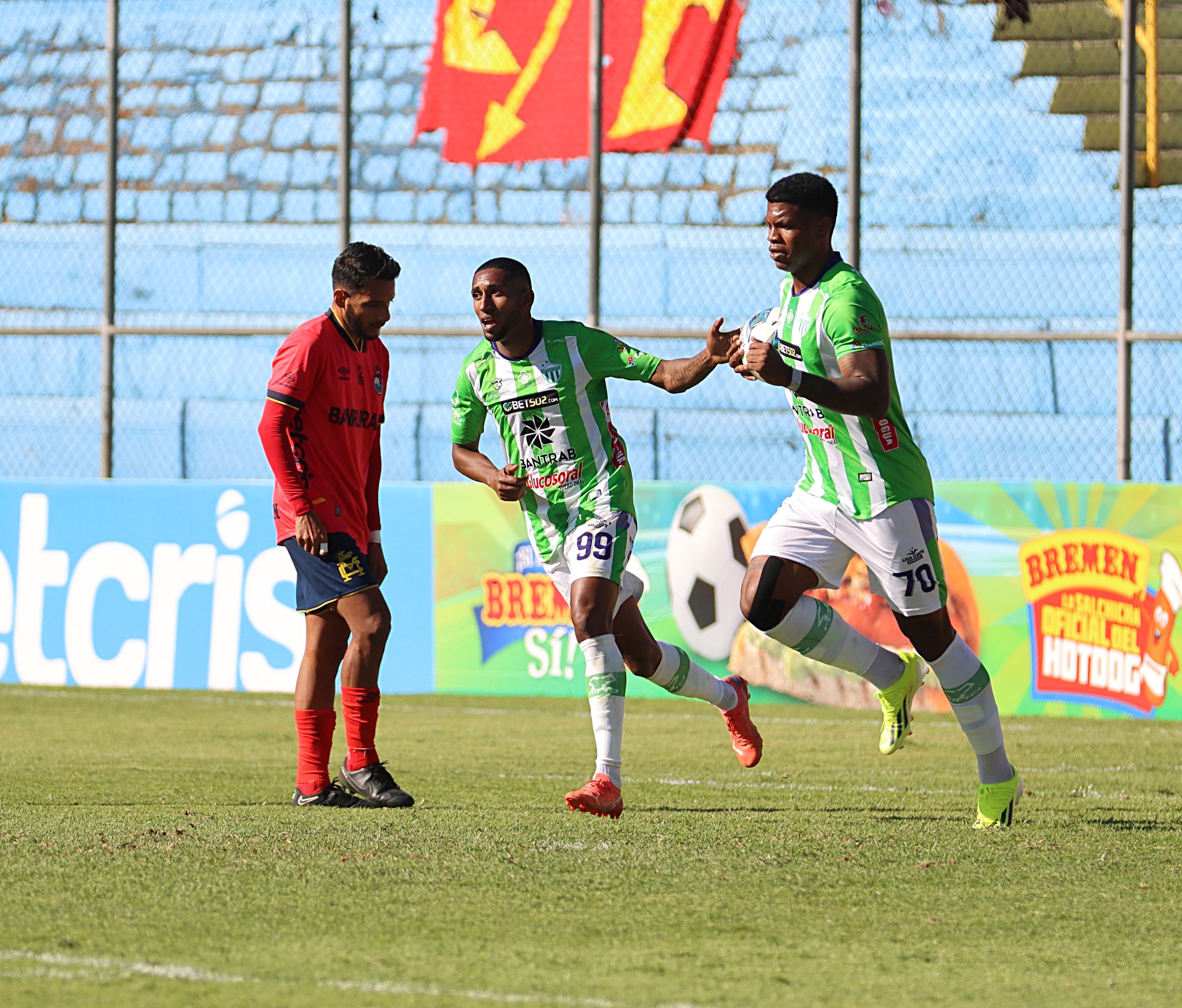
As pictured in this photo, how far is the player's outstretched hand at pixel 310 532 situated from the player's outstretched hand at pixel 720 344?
1.51 meters

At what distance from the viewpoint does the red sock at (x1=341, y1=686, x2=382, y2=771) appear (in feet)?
21.9

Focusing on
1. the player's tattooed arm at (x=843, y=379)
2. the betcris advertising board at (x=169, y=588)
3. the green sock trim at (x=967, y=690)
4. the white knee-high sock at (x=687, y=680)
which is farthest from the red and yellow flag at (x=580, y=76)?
the green sock trim at (x=967, y=690)

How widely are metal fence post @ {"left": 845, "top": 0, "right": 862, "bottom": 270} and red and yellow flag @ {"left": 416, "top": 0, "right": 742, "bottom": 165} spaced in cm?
127

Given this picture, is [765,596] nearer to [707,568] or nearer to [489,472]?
[489,472]

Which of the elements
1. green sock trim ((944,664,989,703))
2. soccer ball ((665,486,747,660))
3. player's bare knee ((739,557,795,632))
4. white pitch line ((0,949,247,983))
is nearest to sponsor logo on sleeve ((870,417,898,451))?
player's bare knee ((739,557,795,632))

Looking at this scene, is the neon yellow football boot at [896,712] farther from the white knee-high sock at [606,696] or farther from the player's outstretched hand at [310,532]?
the player's outstretched hand at [310,532]

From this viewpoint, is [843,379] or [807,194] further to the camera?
[807,194]

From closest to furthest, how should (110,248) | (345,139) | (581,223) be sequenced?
(345,139) < (110,248) < (581,223)

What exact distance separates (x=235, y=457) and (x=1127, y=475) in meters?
8.88

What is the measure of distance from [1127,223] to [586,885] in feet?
24.7

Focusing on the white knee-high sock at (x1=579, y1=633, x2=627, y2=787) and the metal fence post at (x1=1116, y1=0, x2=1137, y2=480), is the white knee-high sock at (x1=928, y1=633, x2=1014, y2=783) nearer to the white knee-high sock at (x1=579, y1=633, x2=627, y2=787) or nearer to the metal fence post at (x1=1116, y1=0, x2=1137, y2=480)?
the white knee-high sock at (x1=579, y1=633, x2=627, y2=787)

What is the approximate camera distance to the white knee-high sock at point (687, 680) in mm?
6855

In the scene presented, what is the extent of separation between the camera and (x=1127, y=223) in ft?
36.5

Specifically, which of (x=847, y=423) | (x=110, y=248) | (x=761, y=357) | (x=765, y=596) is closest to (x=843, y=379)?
(x=847, y=423)
